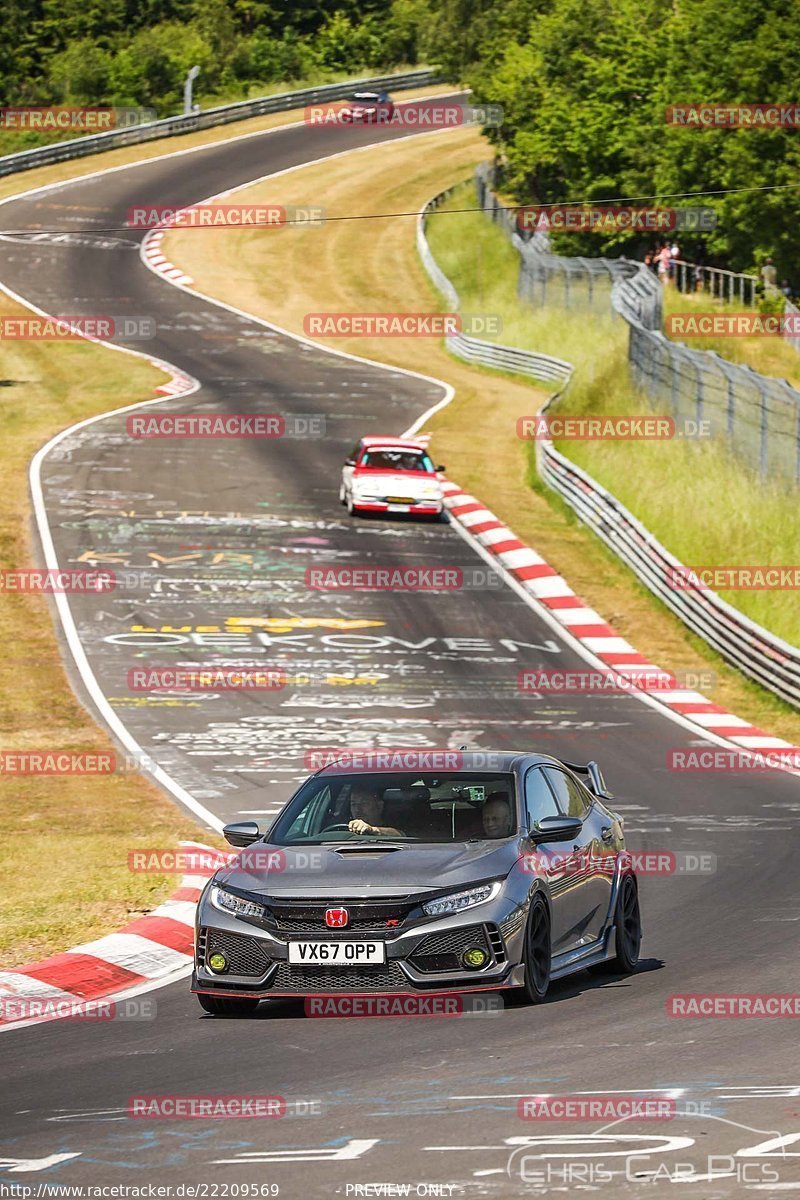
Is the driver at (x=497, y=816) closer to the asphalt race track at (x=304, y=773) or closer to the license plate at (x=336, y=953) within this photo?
the asphalt race track at (x=304, y=773)

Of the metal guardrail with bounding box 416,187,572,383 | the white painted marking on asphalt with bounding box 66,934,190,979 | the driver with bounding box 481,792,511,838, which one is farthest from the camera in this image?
the metal guardrail with bounding box 416,187,572,383

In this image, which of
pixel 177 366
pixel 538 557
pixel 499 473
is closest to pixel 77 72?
pixel 177 366

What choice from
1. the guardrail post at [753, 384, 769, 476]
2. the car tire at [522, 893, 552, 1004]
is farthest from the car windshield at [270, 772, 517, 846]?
the guardrail post at [753, 384, 769, 476]

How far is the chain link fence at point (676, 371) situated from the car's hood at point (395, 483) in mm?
5369

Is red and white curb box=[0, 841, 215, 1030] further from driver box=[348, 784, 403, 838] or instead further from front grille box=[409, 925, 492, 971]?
front grille box=[409, 925, 492, 971]

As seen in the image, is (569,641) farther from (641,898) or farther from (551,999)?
(551,999)

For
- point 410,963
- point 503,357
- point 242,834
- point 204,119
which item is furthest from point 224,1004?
point 204,119

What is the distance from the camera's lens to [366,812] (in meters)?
11.4

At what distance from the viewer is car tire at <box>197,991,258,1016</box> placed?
10641mm

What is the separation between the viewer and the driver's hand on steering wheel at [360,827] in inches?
443

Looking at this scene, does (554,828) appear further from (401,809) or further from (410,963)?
(410,963)

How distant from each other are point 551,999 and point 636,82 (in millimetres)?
56984

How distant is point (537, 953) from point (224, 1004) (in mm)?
1716

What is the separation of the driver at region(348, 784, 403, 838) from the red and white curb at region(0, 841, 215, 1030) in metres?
1.69
